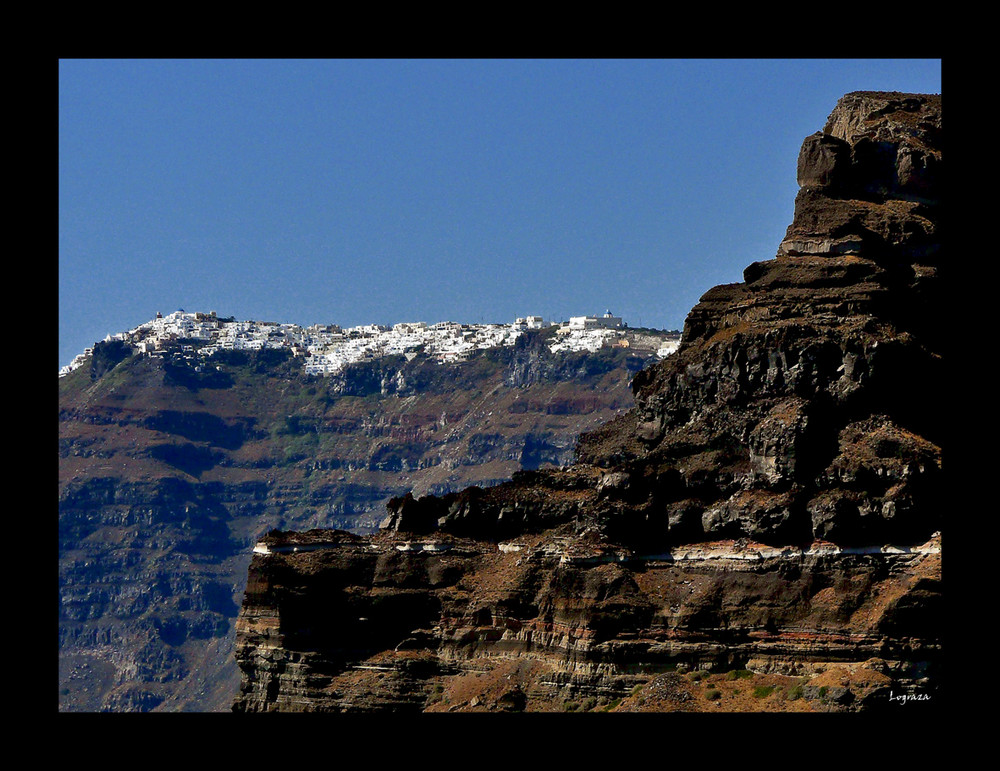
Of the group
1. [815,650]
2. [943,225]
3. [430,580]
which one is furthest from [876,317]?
[943,225]

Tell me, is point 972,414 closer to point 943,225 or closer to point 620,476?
point 943,225

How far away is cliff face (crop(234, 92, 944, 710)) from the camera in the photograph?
67.8 metres

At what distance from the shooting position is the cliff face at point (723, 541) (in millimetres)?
67750

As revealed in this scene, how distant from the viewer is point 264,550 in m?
87.6

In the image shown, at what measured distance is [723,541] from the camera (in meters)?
73.2

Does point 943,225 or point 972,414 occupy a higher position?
point 943,225

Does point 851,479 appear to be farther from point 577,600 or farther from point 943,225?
point 943,225
